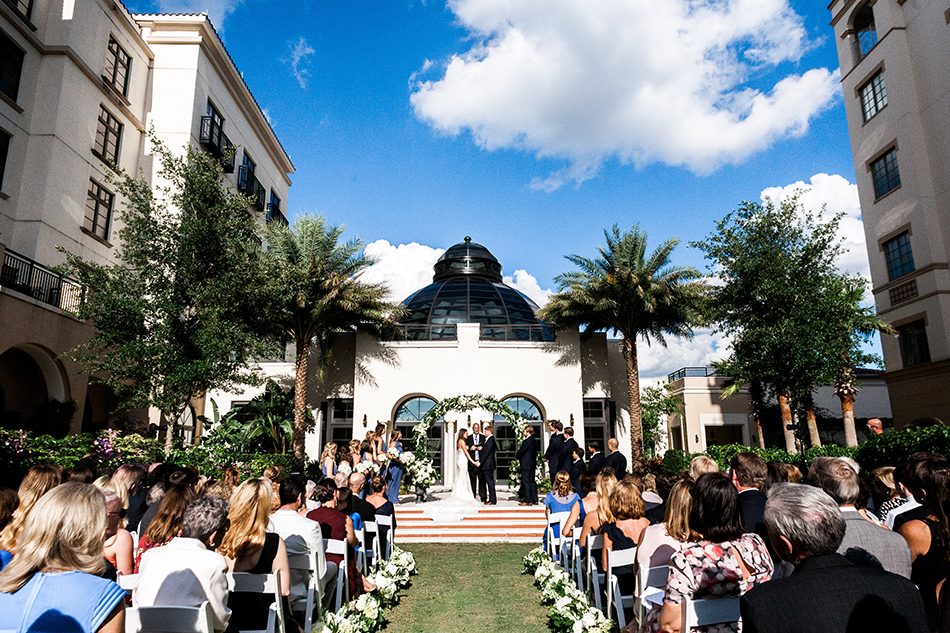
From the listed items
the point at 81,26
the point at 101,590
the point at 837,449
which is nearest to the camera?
the point at 101,590

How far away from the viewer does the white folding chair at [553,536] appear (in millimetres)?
7835

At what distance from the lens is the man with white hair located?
2090mm

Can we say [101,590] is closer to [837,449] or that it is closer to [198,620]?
[198,620]

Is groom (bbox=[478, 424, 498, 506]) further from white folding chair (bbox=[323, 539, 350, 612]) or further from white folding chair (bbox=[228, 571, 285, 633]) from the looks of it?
white folding chair (bbox=[228, 571, 285, 633])

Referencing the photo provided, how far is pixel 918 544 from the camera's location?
3309 mm

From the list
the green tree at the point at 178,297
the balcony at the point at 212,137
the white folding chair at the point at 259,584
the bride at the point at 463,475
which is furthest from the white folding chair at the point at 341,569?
the balcony at the point at 212,137

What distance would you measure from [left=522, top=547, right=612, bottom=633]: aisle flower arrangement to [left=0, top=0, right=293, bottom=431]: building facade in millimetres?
12544

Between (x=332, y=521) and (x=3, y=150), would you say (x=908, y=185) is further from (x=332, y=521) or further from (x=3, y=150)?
(x=3, y=150)

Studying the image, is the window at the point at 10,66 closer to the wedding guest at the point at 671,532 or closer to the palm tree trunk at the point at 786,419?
the wedding guest at the point at 671,532

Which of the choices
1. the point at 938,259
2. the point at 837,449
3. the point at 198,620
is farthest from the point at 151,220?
the point at 938,259

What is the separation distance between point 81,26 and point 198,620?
66.5 feet

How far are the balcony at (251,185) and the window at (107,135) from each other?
502cm

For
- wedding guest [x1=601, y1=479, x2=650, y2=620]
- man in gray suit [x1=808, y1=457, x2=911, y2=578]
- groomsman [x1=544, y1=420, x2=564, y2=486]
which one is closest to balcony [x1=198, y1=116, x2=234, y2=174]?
groomsman [x1=544, y1=420, x2=564, y2=486]

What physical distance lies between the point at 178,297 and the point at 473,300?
46.3ft
